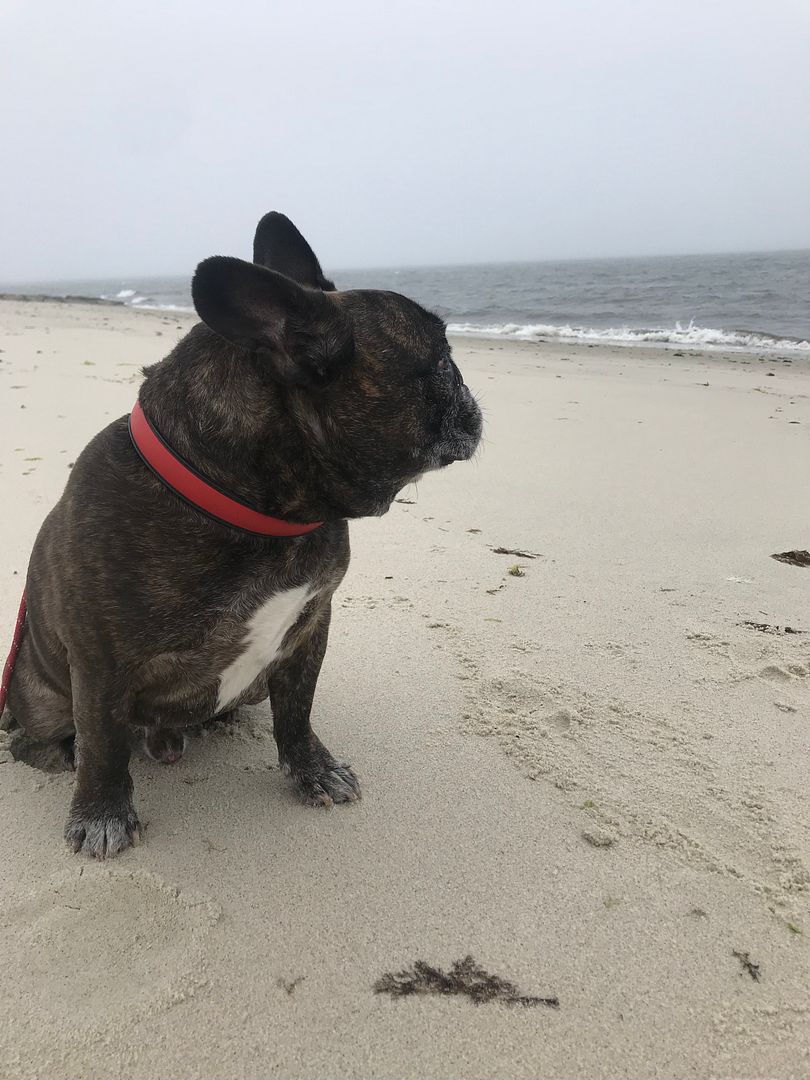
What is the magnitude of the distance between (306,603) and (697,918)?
4.19 ft

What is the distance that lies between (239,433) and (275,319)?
295mm

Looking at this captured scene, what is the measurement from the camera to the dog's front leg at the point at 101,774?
2.10 metres

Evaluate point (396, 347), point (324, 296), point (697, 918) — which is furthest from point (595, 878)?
point (324, 296)

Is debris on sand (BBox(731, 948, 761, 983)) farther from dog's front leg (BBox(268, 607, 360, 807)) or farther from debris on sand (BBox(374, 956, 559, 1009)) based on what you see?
dog's front leg (BBox(268, 607, 360, 807))

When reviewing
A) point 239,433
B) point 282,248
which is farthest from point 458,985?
point 282,248

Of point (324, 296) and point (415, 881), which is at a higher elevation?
point (324, 296)

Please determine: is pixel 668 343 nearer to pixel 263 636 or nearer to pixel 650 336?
pixel 650 336

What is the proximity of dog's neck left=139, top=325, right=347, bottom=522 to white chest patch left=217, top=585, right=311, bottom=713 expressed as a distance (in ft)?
0.76

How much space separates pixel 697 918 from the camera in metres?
1.93

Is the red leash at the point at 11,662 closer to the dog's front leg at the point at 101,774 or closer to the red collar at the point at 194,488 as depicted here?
the dog's front leg at the point at 101,774

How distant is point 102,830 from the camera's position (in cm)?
218

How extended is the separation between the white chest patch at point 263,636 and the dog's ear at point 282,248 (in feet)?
3.29

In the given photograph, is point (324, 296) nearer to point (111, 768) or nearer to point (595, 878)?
point (111, 768)

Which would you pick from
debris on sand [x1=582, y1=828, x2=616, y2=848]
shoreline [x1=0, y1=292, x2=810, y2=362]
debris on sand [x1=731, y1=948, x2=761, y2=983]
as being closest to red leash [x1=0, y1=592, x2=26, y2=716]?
debris on sand [x1=582, y1=828, x2=616, y2=848]
